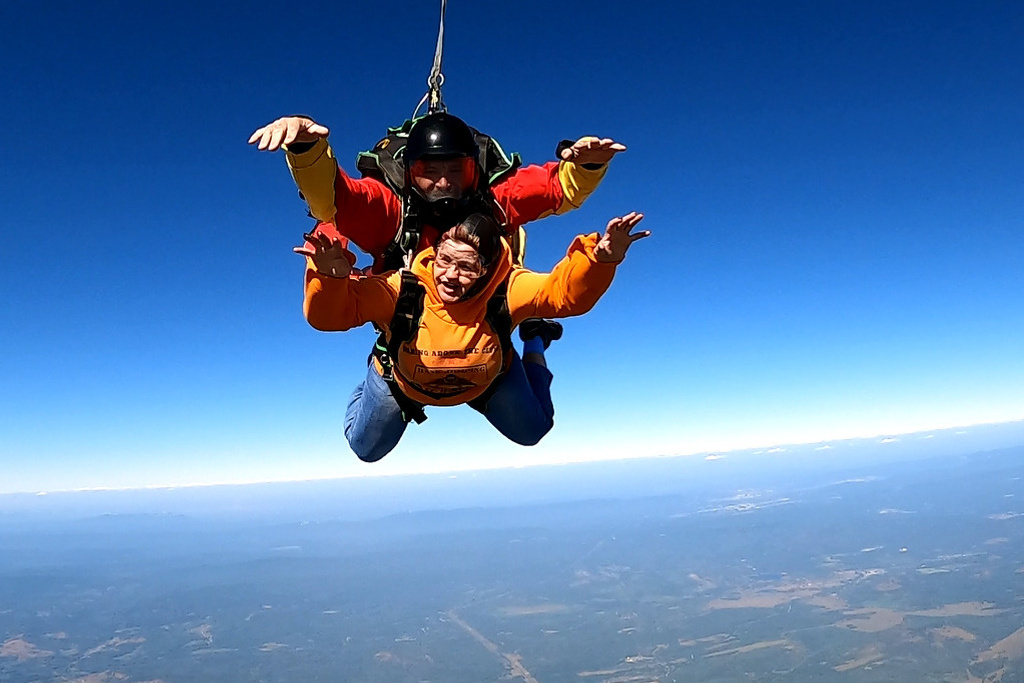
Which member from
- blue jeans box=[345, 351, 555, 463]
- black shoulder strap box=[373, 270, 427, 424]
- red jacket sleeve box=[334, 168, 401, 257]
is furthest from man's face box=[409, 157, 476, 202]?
blue jeans box=[345, 351, 555, 463]

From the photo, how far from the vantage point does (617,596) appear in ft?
331

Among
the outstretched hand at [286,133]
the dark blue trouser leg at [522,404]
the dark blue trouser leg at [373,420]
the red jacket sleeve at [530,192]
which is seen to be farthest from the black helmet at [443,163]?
the dark blue trouser leg at [373,420]

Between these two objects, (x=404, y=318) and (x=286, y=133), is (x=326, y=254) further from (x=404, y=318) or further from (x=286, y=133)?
(x=404, y=318)

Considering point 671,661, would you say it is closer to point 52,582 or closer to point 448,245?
point 448,245

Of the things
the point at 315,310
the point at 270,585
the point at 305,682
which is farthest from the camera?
the point at 270,585

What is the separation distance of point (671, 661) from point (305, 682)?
41782 millimetres

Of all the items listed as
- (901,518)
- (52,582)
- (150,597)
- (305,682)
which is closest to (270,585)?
(150,597)

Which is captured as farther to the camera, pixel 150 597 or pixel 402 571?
pixel 402 571

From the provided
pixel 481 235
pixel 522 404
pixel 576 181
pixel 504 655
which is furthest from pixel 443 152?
pixel 504 655

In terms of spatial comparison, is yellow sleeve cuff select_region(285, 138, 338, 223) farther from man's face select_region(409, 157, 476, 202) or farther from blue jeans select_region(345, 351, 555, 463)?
blue jeans select_region(345, 351, 555, 463)

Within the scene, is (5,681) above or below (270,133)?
below

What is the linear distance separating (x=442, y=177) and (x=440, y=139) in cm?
16

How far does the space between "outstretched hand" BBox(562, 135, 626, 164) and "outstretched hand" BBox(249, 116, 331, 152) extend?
3.28 feet

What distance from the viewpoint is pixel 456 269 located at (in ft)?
8.29
